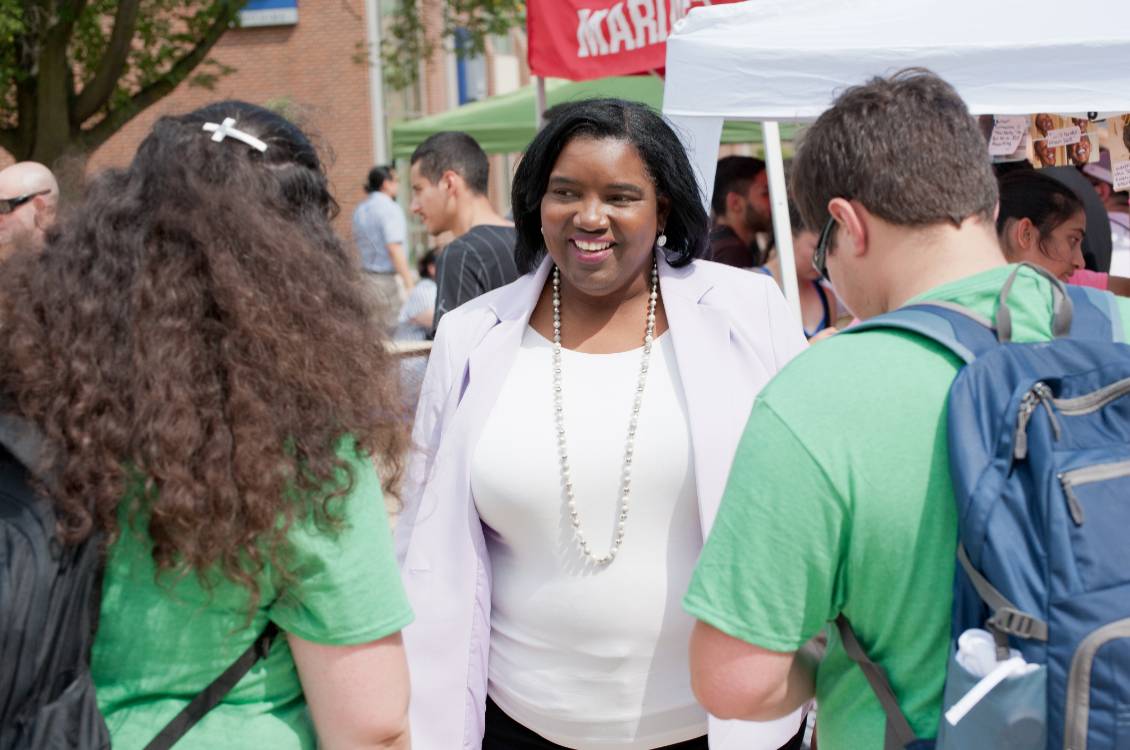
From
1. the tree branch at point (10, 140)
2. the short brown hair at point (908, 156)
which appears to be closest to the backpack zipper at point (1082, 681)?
the short brown hair at point (908, 156)

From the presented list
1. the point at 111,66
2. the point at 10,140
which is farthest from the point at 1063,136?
the point at 10,140

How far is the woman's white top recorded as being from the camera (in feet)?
7.65

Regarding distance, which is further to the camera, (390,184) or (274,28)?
(274,28)

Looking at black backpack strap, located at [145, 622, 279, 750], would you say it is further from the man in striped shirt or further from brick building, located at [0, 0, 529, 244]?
brick building, located at [0, 0, 529, 244]

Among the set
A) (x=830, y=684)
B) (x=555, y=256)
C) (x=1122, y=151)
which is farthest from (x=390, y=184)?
(x=830, y=684)

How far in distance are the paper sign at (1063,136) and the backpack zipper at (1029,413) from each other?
2934 millimetres

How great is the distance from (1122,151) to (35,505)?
3.56 meters

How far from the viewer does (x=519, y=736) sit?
2469mm

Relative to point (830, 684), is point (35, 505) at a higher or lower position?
higher

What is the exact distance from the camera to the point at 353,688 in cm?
155

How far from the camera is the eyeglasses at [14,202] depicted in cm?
433

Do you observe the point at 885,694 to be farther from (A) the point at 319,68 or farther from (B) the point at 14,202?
(A) the point at 319,68

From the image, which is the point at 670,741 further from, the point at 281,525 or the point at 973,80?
the point at 973,80

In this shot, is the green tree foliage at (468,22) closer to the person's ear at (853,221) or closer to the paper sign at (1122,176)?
the paper sign at (1122,176)
